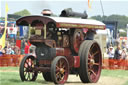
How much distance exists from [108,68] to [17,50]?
6075 mm

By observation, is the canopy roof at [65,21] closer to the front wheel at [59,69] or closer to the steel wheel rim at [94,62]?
the steel wheel rim at [94,62]

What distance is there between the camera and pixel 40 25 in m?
14.3

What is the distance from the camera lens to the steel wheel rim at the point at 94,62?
1551 cm

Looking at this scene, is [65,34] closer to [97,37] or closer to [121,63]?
[121,63]

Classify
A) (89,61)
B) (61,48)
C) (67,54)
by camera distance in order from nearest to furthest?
(61,48)
(67,54)
(89,61)

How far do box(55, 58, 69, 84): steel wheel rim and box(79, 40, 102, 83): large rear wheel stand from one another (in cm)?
81

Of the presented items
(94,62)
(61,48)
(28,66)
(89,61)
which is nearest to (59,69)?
(61,48)

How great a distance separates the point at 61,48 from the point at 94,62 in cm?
173

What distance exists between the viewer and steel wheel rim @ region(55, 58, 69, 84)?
45.7 feet

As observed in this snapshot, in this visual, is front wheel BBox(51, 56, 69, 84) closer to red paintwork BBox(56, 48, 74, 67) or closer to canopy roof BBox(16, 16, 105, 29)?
red paintwork BBox(56, 48, 74, 67)

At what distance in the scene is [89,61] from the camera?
15.5 meters

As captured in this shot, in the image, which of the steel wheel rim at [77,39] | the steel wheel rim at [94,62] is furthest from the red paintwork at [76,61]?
the steel wheel rim at [94,62]

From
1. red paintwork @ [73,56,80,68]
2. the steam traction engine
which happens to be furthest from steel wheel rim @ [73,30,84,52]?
red paintwork @ [73,56,80,68]

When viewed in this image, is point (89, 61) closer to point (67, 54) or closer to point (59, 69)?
point (67, 54)
